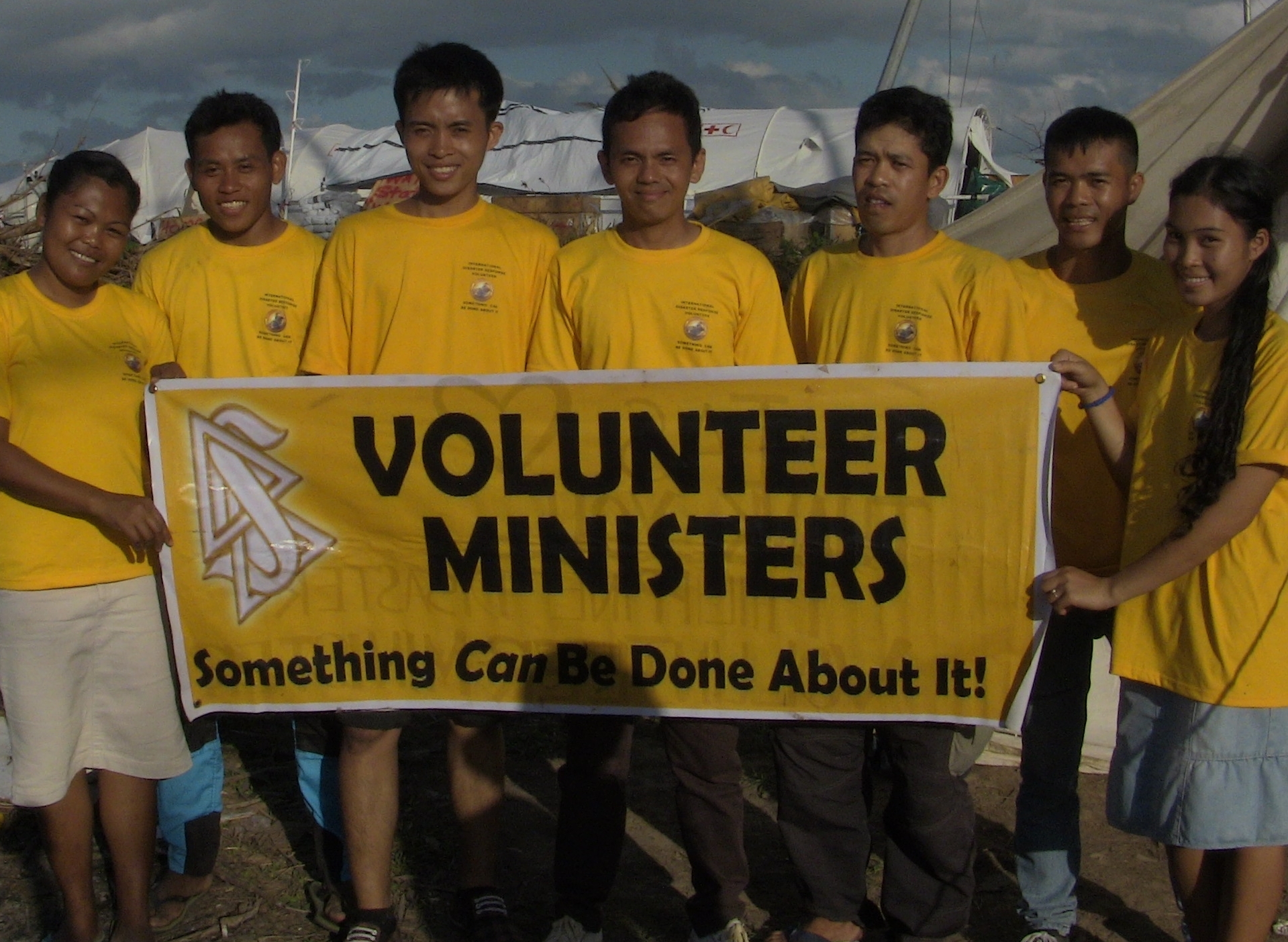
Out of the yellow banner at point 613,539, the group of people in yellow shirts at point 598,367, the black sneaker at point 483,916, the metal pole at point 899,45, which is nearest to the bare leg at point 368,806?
the group of people in yellow shirts at point 598,367

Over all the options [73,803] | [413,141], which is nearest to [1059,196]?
[413,141]

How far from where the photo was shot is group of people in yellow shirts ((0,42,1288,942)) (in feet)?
10.8

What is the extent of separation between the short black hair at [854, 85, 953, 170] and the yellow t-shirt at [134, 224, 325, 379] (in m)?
1.66

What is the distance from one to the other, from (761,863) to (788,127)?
811 inches

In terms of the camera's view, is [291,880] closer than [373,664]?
No

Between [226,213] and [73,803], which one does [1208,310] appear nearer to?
[226,213]

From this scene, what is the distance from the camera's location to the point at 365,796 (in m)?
3.55

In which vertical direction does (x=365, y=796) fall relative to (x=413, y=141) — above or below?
below

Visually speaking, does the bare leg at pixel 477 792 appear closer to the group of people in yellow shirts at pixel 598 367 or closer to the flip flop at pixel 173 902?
the group of people in yellow shirts at pixel 598 367

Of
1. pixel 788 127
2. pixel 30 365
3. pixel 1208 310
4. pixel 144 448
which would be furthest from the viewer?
pixel 788 127

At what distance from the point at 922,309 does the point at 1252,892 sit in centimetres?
162

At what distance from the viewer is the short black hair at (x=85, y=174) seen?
11.1 ft

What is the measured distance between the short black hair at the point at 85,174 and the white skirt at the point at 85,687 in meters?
1.06

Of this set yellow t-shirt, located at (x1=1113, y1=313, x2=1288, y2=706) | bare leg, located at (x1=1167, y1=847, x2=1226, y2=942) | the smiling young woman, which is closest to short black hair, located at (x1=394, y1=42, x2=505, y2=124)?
the smiling young woman
